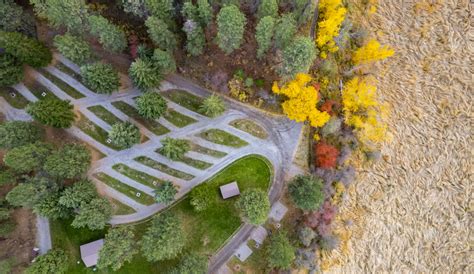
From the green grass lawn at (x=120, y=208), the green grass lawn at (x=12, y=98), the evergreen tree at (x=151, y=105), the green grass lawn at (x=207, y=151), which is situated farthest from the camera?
the green grass lawn at (x=207, y=151)

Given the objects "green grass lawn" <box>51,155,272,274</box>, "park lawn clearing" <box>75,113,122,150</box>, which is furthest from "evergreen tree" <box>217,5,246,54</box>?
"park lawn clearing" <box>75,113,122,150</box>

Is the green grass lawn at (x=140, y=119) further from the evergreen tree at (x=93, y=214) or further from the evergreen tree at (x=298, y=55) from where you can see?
the evergreen tree at (x=298, y=55)

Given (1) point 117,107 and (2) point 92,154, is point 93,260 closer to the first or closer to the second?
(2) point 92,154

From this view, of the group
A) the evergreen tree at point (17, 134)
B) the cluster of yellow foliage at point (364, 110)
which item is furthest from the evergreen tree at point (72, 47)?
the cluster of yellow foliage at point (364, 110)

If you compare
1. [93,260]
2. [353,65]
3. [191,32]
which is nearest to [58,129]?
[93,260]

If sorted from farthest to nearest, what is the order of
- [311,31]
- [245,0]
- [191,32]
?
[311,31] → [245,0] → [191,32]

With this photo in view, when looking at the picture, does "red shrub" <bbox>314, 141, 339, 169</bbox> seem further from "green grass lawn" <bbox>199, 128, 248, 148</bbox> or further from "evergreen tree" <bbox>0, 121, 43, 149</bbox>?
"evergreen tree" <bbox>0, 121, 43, 149</bbox>
